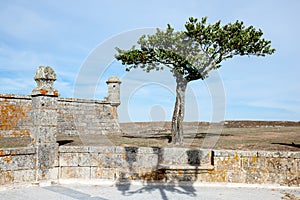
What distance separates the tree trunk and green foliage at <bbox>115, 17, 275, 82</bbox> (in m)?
0.29

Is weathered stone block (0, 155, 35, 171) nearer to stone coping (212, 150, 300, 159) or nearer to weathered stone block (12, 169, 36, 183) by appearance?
weathered stone block (12, 169, 36, 183)

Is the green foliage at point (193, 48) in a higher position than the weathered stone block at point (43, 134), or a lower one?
higher

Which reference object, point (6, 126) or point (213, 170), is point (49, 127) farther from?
point (6, 126)

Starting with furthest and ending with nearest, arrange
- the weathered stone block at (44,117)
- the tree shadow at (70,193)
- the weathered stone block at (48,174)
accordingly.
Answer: the weathered stone block at (44,117)
the weathered stone block at (48,174)
the tree shadow at (70,193)

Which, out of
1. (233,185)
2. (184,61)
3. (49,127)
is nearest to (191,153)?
(233,185)

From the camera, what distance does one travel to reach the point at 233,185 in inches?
294

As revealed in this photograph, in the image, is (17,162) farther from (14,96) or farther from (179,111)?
(179,111)

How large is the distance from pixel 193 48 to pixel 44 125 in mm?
6765

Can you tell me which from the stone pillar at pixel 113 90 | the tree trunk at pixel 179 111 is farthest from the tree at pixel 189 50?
the stone pillar at pixel 113 90

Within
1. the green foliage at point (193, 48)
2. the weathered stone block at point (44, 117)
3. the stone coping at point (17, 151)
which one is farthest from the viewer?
the green foliage at point (193, 48)

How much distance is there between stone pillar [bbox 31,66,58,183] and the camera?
7539 mm

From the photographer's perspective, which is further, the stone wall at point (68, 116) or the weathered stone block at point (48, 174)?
the stone wall at point (68, 116)

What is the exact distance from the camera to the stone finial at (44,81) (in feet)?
25.2

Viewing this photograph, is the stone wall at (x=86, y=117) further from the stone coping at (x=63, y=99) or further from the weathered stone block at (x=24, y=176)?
the weathered stone block at (x=24, y=176)
